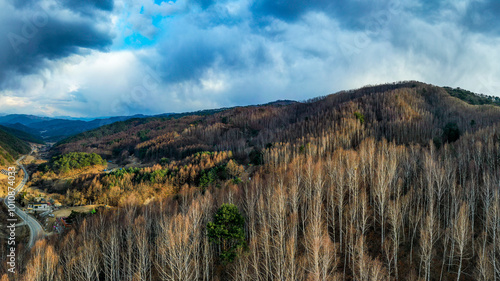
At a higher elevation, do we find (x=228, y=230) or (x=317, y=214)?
(x=317, y=214)

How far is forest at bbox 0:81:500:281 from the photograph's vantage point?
33.7 metres

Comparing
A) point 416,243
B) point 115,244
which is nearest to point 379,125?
point 416,243

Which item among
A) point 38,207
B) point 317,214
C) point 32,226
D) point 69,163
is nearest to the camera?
point 317,214

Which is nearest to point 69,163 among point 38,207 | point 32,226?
point 38,207

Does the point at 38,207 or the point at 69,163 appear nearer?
the point at 38,207

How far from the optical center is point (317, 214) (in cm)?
4016

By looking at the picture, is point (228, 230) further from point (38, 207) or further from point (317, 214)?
point (38, 207)

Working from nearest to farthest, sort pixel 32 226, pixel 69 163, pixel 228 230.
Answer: pixel 228 230 < pixel 32 226 < pixel 69 163

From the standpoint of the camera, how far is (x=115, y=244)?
134ft

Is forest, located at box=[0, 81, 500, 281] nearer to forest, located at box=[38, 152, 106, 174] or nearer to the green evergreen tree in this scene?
the green evergreen tree

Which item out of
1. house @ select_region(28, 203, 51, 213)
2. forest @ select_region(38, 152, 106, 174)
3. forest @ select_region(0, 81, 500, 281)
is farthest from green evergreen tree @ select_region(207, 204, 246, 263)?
forest @ select_region(38, 152, 106, 174)

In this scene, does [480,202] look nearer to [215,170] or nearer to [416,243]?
[416,243]

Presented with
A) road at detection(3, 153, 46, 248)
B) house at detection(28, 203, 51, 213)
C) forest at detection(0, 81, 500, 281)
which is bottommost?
road at detection(3, 153, 46, 248)

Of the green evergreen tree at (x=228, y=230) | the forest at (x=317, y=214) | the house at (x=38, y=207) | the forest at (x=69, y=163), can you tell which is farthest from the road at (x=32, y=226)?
the green evergreen tree at (x=228, y=230)
